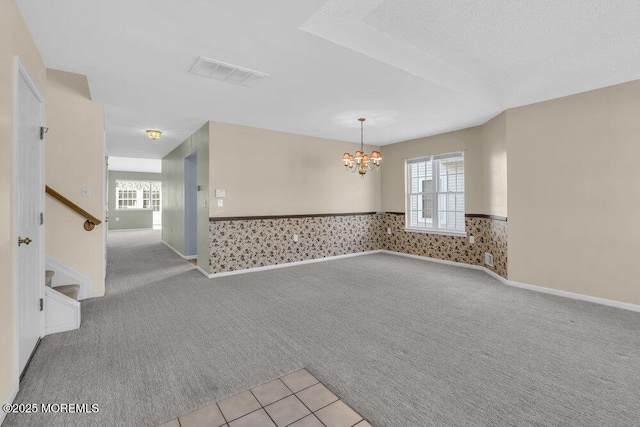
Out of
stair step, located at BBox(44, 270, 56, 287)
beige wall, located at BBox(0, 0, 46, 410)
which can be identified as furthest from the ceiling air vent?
stair step, located at BBox(44, 270, 56, 287)

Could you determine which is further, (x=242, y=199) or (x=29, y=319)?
(x=242, y=199)

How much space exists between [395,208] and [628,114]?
408cm

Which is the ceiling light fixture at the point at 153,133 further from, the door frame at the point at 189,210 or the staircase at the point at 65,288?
the staircase at the point at 65,288

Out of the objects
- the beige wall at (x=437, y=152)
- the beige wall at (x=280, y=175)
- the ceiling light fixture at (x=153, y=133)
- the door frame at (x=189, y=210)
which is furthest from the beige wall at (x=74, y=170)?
the beige wall at (x=437, y=152)

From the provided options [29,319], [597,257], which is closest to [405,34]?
[597,257]

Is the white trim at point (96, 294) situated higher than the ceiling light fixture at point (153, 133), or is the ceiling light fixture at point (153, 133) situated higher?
the ceiling light fixture at point (153, 133)

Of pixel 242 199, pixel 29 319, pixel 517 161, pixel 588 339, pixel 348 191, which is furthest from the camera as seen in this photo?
pixel 348 191

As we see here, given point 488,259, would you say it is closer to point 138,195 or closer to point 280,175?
point 280,175

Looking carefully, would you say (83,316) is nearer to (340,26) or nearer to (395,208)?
(340,26)

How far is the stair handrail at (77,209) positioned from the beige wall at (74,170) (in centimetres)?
8

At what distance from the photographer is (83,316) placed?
3.21 m

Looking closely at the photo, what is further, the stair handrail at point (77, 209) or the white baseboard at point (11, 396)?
the stair handrail at point (77, 209)

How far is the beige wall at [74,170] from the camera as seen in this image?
351 cm

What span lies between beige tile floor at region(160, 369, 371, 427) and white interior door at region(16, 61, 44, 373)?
1.48 meters
